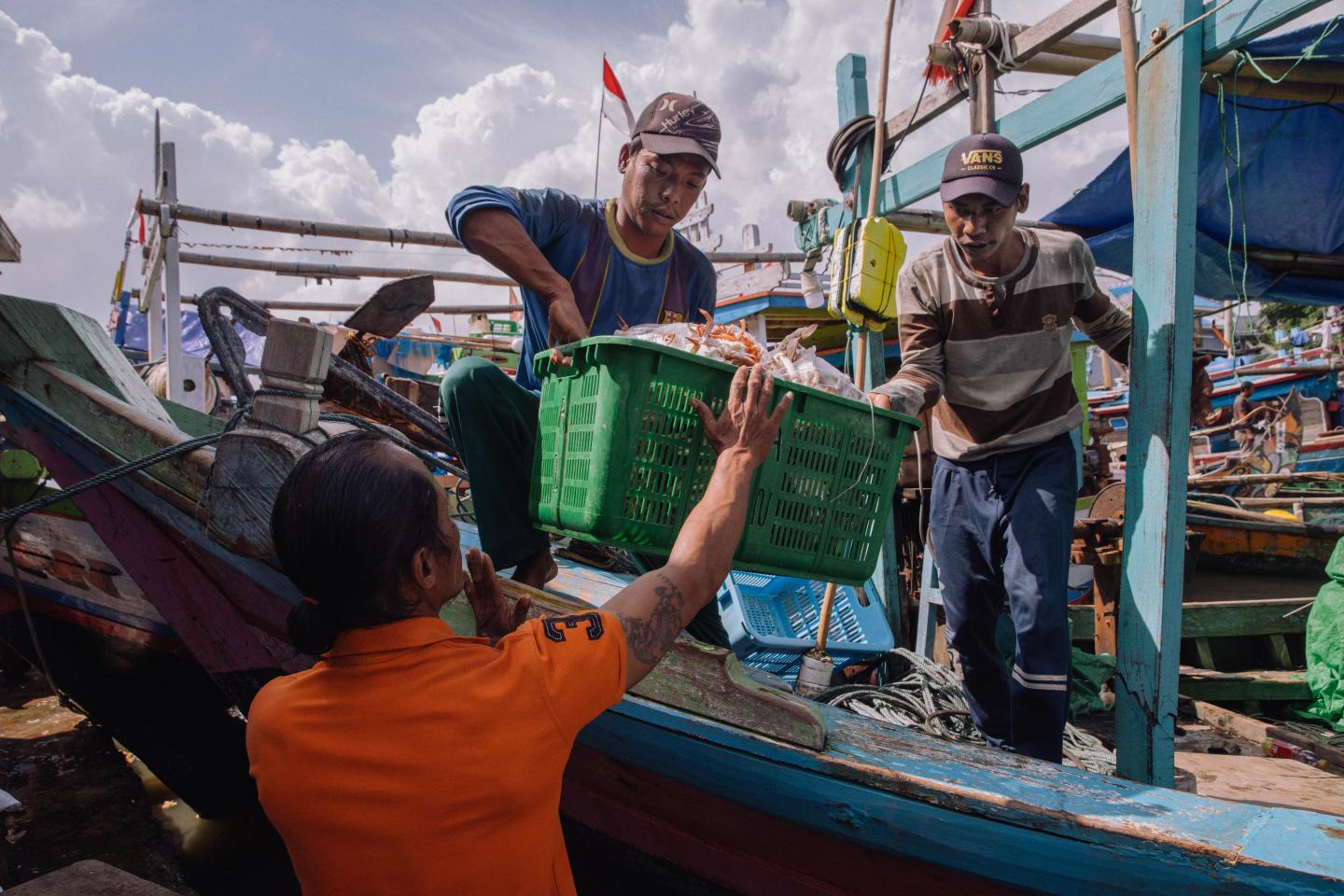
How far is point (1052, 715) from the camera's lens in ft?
8.55

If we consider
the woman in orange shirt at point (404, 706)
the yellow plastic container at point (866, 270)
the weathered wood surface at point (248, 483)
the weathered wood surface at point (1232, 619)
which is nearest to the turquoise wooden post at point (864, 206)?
the yellow plastic container at point (866, 270)

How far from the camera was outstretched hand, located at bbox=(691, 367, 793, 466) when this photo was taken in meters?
1.83

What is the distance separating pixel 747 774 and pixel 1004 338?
1831 mm

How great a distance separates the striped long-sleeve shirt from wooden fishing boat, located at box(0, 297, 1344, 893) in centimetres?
118

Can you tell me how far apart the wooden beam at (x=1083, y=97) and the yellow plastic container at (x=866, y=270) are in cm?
38

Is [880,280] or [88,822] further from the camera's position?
[880,280]

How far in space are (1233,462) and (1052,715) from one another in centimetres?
1496

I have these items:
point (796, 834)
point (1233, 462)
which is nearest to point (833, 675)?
point (796, 834)

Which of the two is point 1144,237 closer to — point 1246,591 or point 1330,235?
point 1330,235

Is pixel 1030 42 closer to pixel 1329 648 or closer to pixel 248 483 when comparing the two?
pixel 248 483

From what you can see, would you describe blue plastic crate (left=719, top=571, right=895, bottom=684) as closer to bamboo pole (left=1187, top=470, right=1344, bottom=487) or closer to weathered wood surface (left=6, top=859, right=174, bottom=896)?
weathered wood surface (left=6, top=859, right=174, bottom=896)

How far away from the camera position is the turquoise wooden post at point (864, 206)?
16.0 feet

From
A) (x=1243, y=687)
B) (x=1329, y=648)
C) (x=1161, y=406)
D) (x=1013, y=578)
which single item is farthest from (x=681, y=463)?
(x=1243, y=687)

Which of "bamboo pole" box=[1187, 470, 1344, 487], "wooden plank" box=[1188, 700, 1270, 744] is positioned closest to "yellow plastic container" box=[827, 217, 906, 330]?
"wooden plank" box=[1188, 700, 1270, 744]
